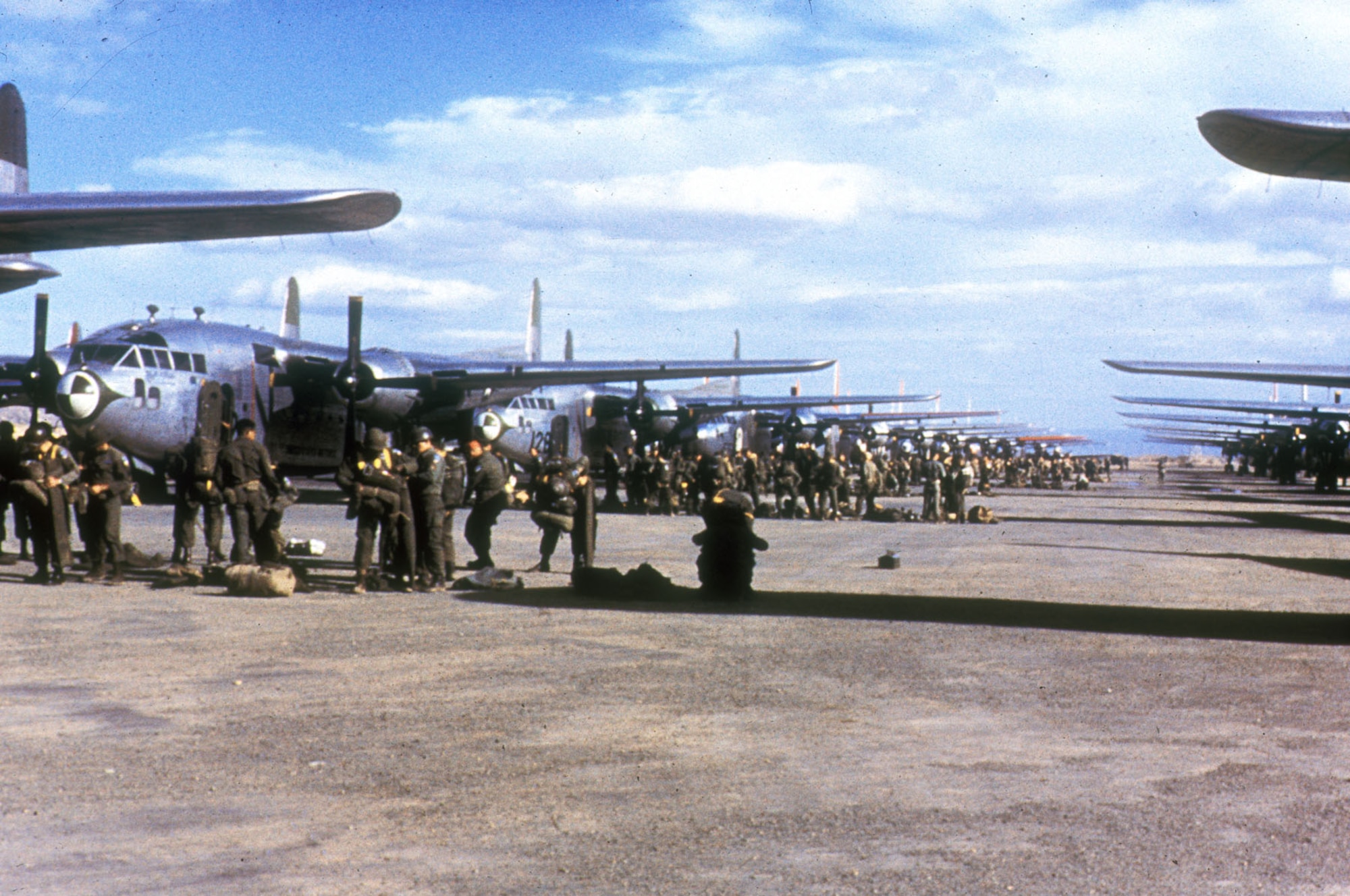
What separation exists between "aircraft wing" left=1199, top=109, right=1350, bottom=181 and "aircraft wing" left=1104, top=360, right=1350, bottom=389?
15150mm

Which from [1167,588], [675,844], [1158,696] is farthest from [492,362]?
[675,844]

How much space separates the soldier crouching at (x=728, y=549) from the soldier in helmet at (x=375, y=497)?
3663 mm

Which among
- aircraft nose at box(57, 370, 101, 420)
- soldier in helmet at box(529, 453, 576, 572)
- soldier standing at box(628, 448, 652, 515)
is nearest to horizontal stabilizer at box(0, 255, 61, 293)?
soldier in helmet at box(529, 453, 576, 572)

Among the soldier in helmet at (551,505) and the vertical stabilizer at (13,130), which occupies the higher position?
the vertical stabilizer at (13,130)

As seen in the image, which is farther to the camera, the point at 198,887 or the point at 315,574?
the point at 315,574

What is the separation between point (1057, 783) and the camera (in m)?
6.17

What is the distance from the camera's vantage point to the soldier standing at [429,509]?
14969mm

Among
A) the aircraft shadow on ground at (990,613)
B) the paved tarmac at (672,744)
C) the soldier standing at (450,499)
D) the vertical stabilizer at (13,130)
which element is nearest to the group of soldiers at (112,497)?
the paved tarmac at (672,744)

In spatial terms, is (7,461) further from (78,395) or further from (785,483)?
(785,483)

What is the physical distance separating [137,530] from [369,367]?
756cm

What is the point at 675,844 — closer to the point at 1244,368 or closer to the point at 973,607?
the point at 973,607

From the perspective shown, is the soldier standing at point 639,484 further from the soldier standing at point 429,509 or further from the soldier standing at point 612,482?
the soldier standing at point 429,509

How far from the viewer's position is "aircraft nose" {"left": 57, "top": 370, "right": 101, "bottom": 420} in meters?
21.4

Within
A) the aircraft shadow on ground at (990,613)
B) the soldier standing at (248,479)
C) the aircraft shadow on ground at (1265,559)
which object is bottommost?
the aircraft shadow on ground at (990,613)
